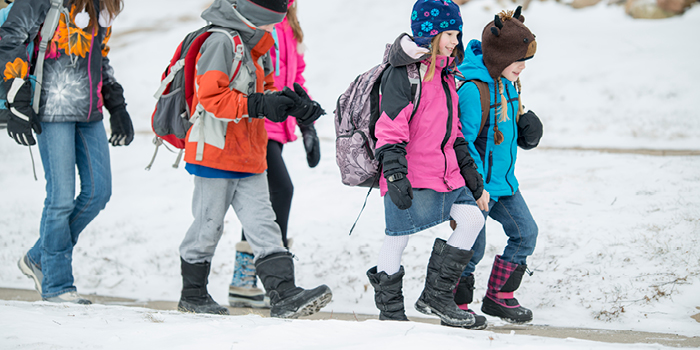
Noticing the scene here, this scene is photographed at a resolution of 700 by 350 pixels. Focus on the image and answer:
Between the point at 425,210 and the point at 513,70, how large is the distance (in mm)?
1047

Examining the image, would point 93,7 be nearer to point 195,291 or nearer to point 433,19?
point 195,291

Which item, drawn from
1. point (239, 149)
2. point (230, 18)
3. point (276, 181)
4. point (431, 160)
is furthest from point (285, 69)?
point (431, 160)

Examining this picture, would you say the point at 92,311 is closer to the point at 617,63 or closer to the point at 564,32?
the point at 617,63

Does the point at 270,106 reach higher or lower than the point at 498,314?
higher

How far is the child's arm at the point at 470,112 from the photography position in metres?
3.37

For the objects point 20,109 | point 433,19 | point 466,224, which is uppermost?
point 433,19

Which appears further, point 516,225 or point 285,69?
point 285,69

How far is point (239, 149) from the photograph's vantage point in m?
3.43

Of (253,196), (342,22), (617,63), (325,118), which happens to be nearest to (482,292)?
(253,196)

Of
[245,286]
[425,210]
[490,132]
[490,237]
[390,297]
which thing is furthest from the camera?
[490,237]

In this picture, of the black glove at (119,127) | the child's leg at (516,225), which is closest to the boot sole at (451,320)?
the child's leg at (516,225)

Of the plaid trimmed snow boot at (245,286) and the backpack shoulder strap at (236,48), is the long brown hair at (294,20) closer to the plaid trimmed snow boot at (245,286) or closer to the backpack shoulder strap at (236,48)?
the backpack shoulder strap at (236,48)

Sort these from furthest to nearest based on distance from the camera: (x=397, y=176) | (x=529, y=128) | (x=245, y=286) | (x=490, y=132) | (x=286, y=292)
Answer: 1. (x=245, y=286)
2. (x=529, y=128)
3. (x=490, y=132)
4. (x=286, y=292)
5. (x=397, y=176)

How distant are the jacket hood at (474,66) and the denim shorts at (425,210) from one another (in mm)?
726
